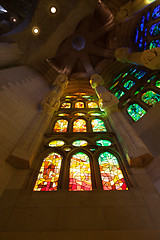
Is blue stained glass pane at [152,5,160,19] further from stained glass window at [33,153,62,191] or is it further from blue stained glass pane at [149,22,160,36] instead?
stained glass window at [33,153,62,191]

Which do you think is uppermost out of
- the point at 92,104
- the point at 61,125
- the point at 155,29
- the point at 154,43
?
the point at 155,29

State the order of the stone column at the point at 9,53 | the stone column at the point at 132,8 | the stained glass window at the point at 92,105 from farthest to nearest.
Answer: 1. the stained glass window at the point at 92,105
2. the stone column at the point at 132,8
3. the stone column at the point at 9,53

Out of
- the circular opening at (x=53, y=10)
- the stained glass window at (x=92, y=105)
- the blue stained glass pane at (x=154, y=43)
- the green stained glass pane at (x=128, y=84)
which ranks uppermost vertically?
the circular opening at (x=53, y=10)

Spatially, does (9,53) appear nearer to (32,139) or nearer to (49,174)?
(32,139)

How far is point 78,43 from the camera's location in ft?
44.5

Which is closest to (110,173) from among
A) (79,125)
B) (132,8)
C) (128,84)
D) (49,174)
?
(49,174)

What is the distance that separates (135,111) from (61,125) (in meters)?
3.74

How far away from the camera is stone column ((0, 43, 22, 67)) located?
21.0 ft

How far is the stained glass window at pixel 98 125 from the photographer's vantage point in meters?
6.09

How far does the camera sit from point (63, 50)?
1313cm

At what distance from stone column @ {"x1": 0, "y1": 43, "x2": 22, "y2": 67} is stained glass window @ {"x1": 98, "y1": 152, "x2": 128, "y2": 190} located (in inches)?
268

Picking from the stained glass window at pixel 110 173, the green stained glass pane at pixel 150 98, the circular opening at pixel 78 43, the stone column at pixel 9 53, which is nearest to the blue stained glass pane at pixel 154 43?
the green stained glass pane at pixel 150 98

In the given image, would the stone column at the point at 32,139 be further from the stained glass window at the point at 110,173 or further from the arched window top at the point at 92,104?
the arched window top at the point at 92,104

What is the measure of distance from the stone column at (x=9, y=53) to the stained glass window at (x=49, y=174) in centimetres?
570
